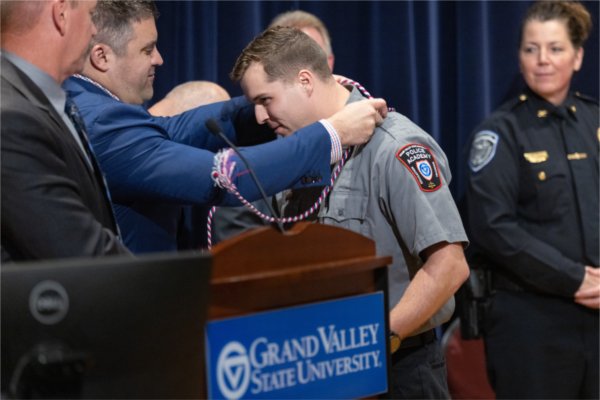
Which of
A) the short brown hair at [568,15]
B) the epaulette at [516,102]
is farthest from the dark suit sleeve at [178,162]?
the short brown hair at [568,15]

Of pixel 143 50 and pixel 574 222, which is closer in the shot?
pixel 143 50

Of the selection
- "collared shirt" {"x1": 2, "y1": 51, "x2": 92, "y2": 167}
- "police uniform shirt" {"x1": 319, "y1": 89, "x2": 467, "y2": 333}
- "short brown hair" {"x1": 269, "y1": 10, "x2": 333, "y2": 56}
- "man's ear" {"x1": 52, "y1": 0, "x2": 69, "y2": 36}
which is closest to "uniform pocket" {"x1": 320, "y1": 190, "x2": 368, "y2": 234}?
"police uniform shirt" {"x1": 319, "y1": 89, "x2": 467, "y2": 333}

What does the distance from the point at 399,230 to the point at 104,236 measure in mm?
812

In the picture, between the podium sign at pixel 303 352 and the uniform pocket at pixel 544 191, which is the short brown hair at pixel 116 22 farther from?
the uniform pocket at pixel 544 191

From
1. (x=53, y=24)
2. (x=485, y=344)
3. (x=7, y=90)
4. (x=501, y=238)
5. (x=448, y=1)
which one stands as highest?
(x=448, y=1)

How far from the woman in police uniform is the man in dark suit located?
189 cm

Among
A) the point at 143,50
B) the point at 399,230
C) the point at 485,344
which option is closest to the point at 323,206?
the point at 399,230

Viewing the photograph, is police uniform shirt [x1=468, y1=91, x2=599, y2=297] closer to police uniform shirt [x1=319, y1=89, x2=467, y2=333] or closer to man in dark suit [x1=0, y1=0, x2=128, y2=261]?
police uniform shirt [x1=319, y1=89, x2=467, y2=333]

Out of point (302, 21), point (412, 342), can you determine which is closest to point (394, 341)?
point (412, 342)

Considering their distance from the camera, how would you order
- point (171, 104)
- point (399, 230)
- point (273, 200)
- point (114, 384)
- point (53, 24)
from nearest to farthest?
point (114, 384) < point (53, 24) < point (399, 230) < point (273, 200) < point (171, 104)

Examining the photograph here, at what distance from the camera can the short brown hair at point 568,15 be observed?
3338 mm

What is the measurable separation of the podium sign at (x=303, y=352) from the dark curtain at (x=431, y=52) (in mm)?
2189

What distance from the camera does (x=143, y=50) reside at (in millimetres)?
2105

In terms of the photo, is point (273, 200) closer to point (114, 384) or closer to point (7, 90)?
point (7, 90)
